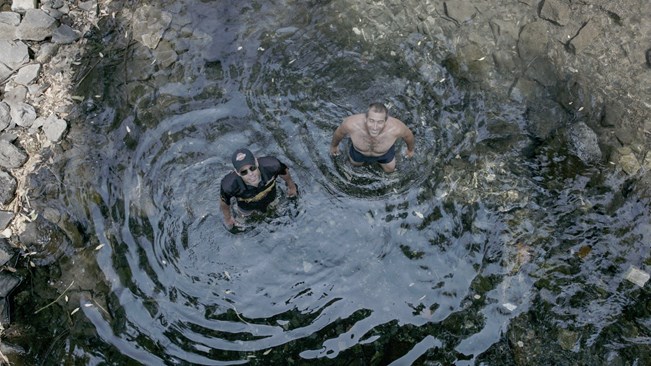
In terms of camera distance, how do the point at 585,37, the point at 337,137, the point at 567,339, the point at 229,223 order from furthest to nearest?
the point at 585,37 < the point at 337,137 < the point at 229,223 < the point at 567,339

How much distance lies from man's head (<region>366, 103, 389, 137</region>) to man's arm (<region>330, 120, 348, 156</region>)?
1.74ft

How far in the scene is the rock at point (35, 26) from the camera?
8.40 m

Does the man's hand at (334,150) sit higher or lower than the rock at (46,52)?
higher

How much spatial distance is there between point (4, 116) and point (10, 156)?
0.66m

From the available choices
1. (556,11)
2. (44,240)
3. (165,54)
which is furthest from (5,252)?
(556,11)

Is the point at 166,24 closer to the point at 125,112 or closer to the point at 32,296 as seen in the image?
the point at 125,112

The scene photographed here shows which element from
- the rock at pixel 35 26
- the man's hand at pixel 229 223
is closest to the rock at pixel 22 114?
the rock at pixel 35 26

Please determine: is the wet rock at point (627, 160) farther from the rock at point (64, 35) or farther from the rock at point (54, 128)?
the rock at point (64, 35)

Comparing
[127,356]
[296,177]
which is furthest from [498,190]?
[127,356]

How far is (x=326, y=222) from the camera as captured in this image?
7691 mm

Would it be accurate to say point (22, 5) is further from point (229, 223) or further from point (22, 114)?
point (229, 223)

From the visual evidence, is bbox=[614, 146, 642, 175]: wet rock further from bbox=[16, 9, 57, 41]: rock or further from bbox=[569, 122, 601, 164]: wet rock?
bbox=[16, 9, 57, 41]: rock

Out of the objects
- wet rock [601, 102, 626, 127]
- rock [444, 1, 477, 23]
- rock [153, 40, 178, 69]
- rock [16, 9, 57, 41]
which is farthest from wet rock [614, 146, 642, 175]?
rock [16, 9, 57, 41]

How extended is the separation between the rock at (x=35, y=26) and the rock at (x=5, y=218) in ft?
9.55
